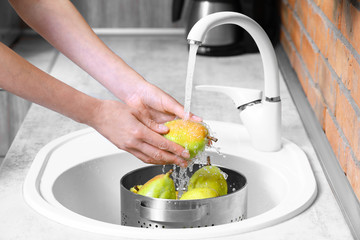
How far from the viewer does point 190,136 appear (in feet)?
3.40

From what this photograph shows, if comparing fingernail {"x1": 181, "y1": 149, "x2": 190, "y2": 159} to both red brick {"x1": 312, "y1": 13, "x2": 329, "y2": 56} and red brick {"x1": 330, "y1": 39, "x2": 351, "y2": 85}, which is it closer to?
red brick {"x1": 330, "y1": 39, "x2": 351, "y2": 85}

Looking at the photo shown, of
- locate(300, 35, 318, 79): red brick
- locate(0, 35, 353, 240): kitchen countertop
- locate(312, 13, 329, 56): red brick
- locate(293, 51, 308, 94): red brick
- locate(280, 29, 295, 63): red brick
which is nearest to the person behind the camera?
locate(0, 35, 353, 240): kitchen countertop

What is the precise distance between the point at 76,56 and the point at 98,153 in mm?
208

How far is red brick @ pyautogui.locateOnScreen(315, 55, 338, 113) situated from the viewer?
3.87 ft

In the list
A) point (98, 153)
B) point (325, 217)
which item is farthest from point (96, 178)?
point (325, 217)

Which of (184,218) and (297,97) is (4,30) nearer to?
(297,97)

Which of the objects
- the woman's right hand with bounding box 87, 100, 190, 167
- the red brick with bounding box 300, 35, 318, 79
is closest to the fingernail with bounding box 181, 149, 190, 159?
the woman's right hand with bounding box 87, 100, 190, 167

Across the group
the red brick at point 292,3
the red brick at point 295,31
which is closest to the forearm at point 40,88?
the red brick at point 295,31

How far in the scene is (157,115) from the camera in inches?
47.2

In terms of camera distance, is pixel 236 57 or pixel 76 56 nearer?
pixel 76 56

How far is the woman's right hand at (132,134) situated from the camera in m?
0.99

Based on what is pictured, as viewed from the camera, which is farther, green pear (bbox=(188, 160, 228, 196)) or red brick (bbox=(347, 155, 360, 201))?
green pear (bbox=(188, 160, 228, 196))

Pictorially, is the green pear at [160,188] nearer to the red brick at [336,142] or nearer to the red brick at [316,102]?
the red brick at [336,142]

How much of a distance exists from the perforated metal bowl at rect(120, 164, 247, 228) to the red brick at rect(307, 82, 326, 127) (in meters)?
0.34
